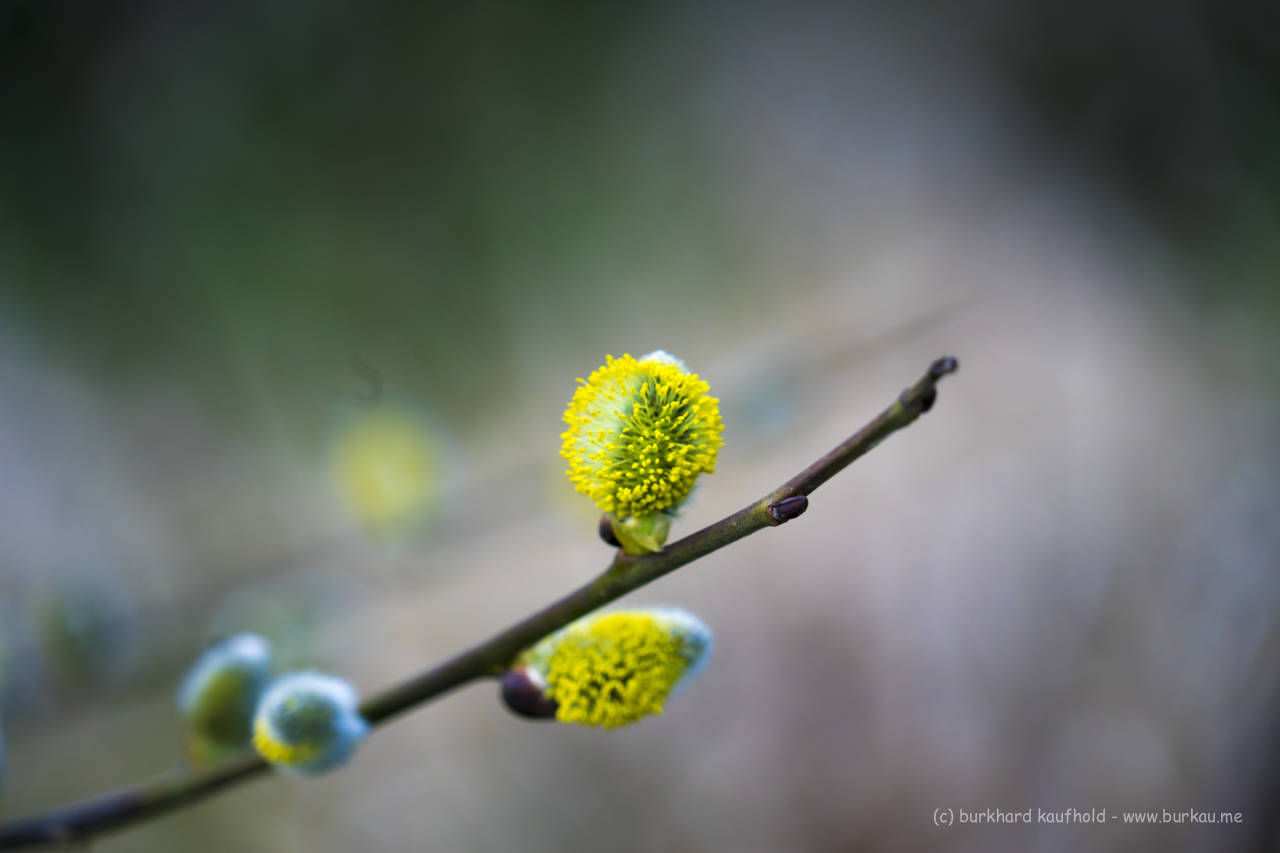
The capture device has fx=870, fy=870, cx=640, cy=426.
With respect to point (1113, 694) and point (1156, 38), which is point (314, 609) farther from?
point (1156, 38)

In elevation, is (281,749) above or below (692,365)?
below

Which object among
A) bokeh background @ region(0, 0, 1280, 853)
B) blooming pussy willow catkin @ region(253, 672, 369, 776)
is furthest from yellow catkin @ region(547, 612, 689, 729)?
bokeh background @ region(0, 0, 1280, 853)

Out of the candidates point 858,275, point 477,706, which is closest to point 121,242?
point 477,706

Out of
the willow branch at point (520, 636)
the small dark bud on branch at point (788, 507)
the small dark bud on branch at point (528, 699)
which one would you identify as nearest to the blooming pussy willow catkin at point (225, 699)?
the willow branch at point (520, 636)

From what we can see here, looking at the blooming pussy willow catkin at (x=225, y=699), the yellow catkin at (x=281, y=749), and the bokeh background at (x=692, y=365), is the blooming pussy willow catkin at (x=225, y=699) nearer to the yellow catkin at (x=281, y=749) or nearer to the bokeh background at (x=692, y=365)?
the yellow catkin at (x=281, y=749)

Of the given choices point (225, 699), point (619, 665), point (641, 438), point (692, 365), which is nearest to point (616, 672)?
point (619, 665)

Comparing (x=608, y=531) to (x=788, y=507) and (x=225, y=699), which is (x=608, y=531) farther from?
(x=225, y=699)
